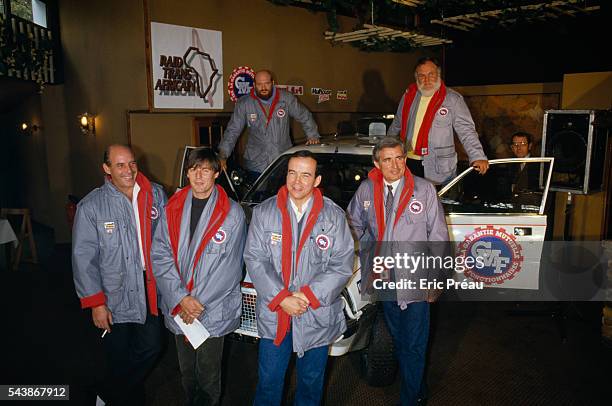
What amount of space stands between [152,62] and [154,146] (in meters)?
1.28

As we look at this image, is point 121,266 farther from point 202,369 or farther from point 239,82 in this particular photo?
point 239,82

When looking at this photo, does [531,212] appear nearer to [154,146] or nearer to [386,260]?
[386,260]

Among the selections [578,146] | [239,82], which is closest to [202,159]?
[578,146]

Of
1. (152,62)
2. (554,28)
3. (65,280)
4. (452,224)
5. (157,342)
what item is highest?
(554,28)

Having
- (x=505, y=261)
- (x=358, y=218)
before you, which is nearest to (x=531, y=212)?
(x=505, y=261)

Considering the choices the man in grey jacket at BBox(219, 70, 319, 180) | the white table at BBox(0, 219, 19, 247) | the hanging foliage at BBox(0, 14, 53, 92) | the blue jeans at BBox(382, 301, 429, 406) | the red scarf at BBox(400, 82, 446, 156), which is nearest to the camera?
the blue jeans at BBox(382, 301, 429, 406)

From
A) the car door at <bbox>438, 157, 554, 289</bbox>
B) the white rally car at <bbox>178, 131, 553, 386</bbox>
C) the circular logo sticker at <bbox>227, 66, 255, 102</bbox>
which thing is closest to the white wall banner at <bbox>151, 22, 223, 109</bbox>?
the circular logo sticker at <bbox>227, 66, 255, 102</bbox>

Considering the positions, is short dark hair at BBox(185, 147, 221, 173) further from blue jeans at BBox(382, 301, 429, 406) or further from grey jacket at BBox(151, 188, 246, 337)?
blue jeans at BBox(382, 301, 429, 406)

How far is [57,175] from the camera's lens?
8.84m

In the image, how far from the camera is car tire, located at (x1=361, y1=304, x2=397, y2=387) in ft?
11.2

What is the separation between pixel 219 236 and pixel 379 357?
1.56 metres

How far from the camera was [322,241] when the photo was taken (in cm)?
276

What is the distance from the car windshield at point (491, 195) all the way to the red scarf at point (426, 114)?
18.4 inches

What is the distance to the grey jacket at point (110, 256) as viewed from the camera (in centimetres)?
289
